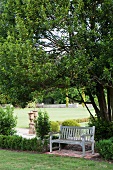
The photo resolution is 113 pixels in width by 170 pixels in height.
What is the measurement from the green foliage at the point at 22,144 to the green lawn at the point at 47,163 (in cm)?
88

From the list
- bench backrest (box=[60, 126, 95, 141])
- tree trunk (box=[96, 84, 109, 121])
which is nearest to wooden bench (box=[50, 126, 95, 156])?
bench backrest (box=[60, 126, 95, 141])

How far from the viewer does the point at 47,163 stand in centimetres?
681

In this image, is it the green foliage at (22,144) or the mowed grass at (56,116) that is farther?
the mowed grass at (56,116)

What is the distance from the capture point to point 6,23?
8.10 m

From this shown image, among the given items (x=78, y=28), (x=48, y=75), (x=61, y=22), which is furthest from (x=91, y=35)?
(x=48, y=75)

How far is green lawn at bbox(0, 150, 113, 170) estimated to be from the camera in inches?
246

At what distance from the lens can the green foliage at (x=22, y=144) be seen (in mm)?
8703

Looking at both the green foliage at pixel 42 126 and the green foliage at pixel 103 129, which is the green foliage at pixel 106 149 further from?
the green foliage at pixel 42 126

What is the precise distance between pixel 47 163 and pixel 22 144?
239 cm

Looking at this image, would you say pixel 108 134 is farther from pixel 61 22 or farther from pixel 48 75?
pixel 61 22

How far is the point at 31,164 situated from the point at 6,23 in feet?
14.0

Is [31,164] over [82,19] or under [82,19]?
under

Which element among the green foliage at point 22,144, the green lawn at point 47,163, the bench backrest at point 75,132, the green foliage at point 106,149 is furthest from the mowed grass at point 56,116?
the green foliage at point 106,149

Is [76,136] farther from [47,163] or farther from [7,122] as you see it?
[7,122]
